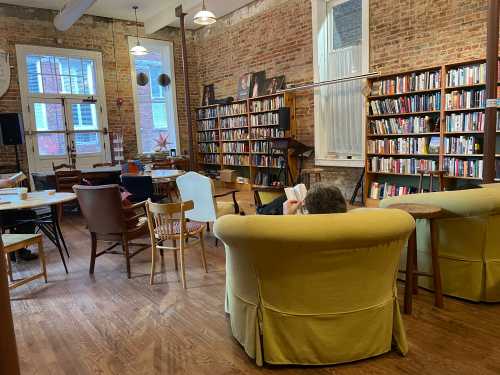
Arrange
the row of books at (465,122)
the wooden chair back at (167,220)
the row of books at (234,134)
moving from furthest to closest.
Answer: the row of books at (234,134) → the row of books at (465,122) → the wooden chair back at (167,220)

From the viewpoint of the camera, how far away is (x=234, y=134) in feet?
30.1

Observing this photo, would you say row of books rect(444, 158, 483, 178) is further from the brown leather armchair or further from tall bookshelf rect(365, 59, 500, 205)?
the brown leather armchair

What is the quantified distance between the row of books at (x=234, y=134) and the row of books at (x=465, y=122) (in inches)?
177

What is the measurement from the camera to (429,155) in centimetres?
568

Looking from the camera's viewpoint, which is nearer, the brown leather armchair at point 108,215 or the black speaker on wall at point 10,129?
the brown leather armchair at point 108,215

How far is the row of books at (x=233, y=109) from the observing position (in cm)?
880

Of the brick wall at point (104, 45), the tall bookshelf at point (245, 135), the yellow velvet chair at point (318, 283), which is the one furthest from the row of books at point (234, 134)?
the yellow velvet chair at point (318, 283)

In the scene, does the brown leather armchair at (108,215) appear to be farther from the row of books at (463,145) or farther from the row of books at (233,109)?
the row of books at (233,109)

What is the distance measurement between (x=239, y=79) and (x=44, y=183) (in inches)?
189

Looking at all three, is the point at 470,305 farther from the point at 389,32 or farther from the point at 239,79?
the point at 239,79

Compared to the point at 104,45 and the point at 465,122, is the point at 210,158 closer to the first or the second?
the point at 104,45

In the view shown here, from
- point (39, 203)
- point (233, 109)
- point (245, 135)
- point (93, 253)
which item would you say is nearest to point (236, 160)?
point (245, 135)

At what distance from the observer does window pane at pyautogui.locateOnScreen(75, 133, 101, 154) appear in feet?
29.4

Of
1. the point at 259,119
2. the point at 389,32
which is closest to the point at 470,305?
the point at 389,32
